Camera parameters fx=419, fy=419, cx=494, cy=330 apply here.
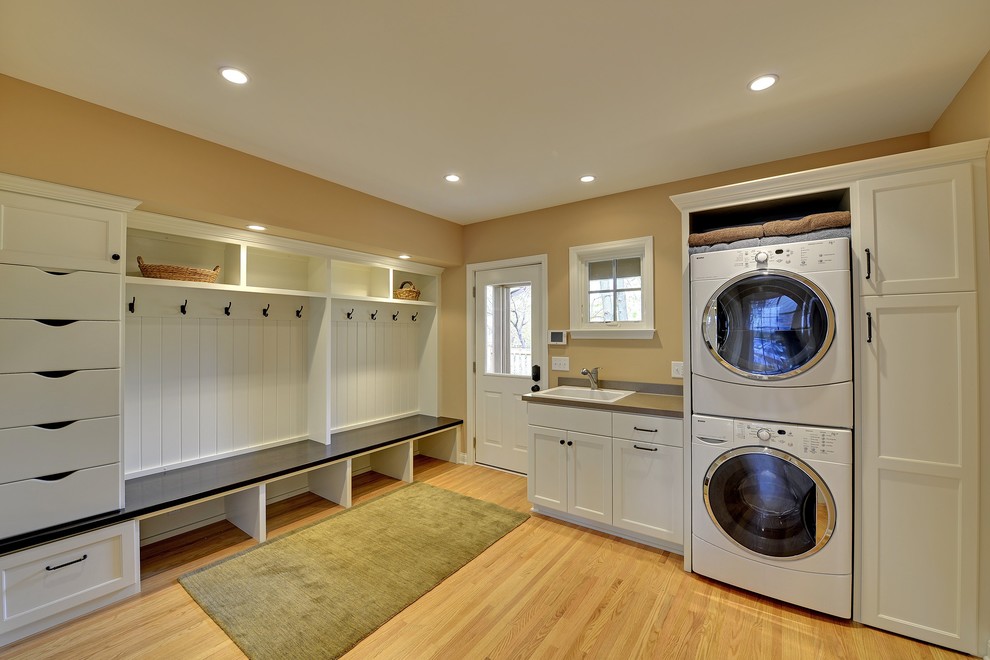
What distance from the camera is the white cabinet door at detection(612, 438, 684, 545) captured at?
2.52 metres

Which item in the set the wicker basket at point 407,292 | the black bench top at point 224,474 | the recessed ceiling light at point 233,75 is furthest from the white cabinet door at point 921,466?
the wicker basket at point 407,292

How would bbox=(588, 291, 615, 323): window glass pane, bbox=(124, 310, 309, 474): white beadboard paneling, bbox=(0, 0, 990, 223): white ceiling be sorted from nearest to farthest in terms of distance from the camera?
bbox=(0, 0, 990, 223): white ceiling
bbox=(124, 310, 309, 474): white beadboard paneling
bbox=(588, 291, 615, 323): window glass pane

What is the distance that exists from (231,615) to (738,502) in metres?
2.61

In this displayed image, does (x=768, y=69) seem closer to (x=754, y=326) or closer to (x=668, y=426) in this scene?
(x=754, y=326)

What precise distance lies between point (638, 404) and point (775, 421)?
2.56 feet

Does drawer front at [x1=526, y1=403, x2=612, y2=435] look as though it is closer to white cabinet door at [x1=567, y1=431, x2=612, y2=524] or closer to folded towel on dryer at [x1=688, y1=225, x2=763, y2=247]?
white cabinet door at [x1=567, y1=431, x2=612, y2=524]

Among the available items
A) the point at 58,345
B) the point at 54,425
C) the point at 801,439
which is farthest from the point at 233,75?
the point at 801,439

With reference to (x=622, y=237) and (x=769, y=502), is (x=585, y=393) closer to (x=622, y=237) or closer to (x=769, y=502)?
(x=622, y=237)

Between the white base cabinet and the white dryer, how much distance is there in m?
0.44

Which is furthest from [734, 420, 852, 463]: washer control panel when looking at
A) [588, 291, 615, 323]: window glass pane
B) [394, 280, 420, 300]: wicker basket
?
[394, 280, 420, 300]: wicker basket

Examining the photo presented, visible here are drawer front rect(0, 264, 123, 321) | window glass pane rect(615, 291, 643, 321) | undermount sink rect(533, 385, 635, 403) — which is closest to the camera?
drawer front rect(0, 264, 123, 321)

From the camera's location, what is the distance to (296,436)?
3506mm

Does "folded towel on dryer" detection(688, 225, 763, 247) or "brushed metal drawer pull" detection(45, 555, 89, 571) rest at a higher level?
"folded towel on dryer" detection(688, 225, 763, 247)

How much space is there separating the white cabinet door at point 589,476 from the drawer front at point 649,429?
13cm
